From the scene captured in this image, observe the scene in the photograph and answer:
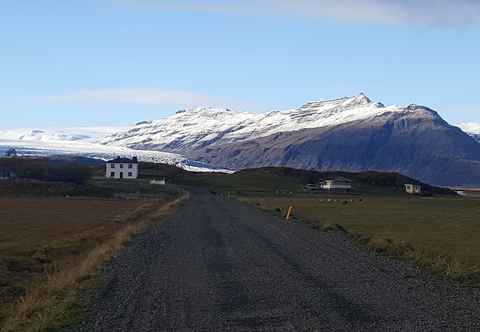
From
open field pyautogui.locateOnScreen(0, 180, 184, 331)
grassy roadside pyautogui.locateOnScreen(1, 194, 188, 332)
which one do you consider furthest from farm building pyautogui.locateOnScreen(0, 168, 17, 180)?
grassy roadside pyautogui.locateOnScreen(1, 194, 188, 332)

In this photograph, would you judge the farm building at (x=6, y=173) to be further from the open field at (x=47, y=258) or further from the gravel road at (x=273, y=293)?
the gravel road at (x=273, y=293)

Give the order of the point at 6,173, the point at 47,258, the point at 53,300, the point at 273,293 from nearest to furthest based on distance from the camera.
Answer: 1. the point at 53,300
2. the point at 273,293
3. the point at 47,258
4. the point at 6,173

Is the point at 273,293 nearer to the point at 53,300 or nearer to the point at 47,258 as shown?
the point at 53,300

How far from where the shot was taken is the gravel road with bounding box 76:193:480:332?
54.1 ft

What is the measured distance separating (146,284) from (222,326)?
7.15 metres

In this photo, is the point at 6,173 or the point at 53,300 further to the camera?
the point at 6,173

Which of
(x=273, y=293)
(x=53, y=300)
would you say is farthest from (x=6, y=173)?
(x=273, y=293)

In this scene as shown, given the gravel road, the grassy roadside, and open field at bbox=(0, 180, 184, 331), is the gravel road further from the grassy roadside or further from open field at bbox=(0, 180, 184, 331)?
open field at bbox=(0, 180, 184, 331)

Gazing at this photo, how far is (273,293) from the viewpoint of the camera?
68.4 feet

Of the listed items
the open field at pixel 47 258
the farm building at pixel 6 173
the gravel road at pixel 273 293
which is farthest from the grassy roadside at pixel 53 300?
the farm building at pixel 6 173

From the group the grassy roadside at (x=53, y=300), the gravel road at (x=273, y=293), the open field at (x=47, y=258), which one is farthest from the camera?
the open field at (x=47, y=258)

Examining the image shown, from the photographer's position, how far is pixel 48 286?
22.9 meters

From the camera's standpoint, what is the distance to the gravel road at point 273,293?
1648cm

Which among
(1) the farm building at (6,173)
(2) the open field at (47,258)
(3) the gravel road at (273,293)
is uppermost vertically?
(1) the farm building at (6,173)
